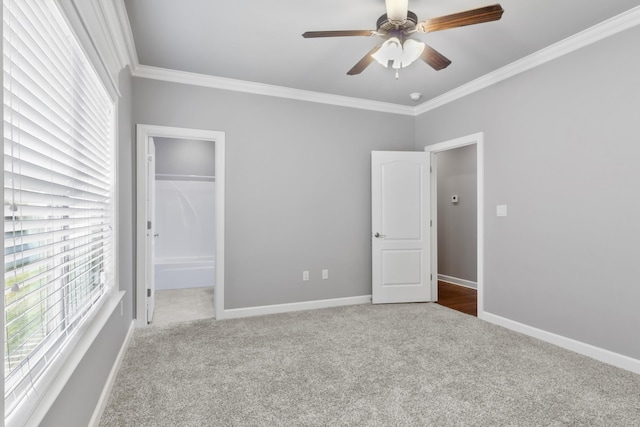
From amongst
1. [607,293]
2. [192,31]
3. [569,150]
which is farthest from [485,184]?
[192,31]

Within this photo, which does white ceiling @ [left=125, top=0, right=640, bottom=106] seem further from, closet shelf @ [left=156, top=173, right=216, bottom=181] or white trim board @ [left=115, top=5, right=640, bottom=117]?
closet shelf @ [left=156, top=173, right=216, bottom=181]

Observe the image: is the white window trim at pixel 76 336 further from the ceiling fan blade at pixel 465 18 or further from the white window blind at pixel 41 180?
the ceiling fan blade at pixel 465 18

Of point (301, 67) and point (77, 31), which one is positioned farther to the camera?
point (301, 67)

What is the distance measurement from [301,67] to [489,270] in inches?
110

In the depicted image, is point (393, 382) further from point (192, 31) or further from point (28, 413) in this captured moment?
point (192, 31)

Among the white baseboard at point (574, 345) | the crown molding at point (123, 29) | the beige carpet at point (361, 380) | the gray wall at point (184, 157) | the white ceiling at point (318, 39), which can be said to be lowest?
the beige carpet at point (361, 380)

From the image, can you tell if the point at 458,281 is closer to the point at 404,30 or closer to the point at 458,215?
the point at 458,215

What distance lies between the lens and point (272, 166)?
12.9ft

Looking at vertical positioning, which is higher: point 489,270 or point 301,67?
point 301,67

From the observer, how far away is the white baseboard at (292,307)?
3766 mm

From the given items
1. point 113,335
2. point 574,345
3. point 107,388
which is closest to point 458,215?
point 574,345

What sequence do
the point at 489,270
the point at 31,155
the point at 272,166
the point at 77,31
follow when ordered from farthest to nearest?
the point at 272,166
the point at 489,270
the point at 77,31
the point at 31,155

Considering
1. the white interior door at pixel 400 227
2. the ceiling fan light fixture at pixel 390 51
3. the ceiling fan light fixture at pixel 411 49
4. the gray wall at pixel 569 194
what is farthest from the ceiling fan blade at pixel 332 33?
the white interior door at pixel 400 227

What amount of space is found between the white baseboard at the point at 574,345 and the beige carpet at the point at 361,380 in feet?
0.28
